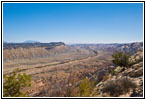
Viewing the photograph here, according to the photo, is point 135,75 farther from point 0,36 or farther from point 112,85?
point 0,36

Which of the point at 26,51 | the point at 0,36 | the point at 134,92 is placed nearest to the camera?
the point at 0,36

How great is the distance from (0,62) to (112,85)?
4.57 meters

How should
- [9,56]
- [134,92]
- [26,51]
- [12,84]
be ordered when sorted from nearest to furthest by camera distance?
[134,92], [12,84], [9,56], [26,51]

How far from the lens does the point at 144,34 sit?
5.88 meters

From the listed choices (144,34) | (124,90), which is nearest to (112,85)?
(124,90)

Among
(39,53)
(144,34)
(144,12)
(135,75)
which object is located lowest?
(39,53)

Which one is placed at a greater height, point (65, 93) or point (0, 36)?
point (0, 36)

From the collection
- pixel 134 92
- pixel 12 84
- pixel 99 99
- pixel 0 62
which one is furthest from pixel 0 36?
pixel 134 92

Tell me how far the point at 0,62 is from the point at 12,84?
2560 mm

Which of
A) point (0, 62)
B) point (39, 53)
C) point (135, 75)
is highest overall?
point (0, 62)

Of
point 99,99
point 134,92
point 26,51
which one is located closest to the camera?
point 99,99

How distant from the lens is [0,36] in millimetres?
5609

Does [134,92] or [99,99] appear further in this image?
[134,92]

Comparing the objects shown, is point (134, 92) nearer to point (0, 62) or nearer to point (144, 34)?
point (144, 34)
